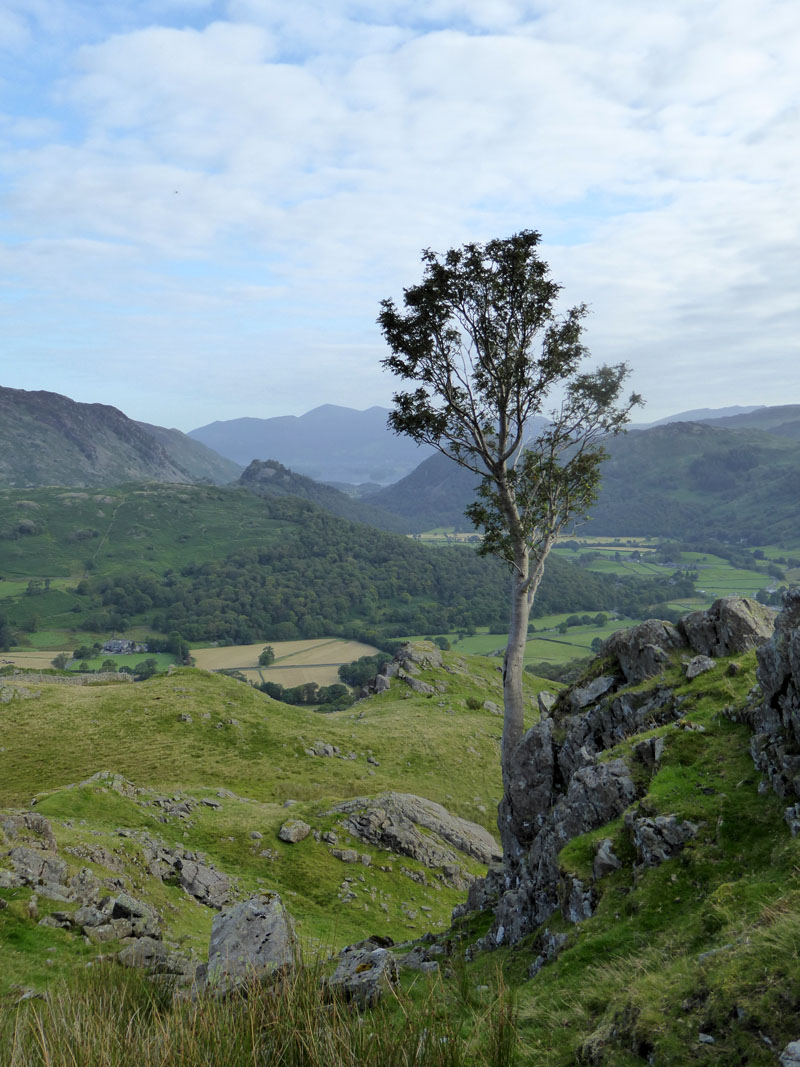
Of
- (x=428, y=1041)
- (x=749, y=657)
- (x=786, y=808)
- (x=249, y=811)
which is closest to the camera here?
(x=428, y=1041)

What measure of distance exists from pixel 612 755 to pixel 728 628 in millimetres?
8197

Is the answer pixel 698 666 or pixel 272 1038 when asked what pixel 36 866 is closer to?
pixel 272 1038

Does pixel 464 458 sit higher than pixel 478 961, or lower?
higher

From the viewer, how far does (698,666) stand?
22.2 metres

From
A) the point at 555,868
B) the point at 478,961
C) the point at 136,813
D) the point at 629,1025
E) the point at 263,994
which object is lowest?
the point at 136,813

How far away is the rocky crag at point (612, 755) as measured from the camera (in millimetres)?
14461

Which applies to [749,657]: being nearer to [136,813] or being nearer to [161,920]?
[161,920]

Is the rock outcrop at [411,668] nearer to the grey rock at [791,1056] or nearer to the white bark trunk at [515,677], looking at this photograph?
the white bark trunk at [515,677]

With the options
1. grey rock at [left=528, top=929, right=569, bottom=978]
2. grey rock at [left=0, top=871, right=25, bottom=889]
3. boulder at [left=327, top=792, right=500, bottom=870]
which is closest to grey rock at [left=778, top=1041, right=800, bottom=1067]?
grey rock at [left=528, top=929, right=569, bottom=978]

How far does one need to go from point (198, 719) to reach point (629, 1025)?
57726mm

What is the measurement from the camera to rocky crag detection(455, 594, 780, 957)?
14461 mm

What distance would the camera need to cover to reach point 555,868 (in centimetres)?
1703

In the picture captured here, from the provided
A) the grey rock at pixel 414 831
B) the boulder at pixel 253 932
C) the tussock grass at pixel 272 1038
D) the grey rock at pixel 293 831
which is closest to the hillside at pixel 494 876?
the tussock grass at pixel 272 1038

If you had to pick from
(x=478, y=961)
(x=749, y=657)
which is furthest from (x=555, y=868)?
(x=749, y=657)
